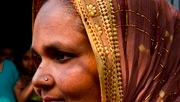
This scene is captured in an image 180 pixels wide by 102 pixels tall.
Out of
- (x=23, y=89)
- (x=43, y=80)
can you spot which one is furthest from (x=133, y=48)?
(x=23, y=89)

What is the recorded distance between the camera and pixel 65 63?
5.72 ft

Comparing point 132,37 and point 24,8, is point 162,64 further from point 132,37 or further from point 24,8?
point 24,8

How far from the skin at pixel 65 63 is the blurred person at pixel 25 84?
2.98m

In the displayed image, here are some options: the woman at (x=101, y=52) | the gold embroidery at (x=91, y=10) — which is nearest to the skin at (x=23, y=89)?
the woman at (x=101, y=52)

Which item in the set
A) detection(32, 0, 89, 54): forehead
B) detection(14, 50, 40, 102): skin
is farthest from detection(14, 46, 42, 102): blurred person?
detection(32, 0, 89, 54): forehead

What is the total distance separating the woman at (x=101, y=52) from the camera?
1721 millimetres

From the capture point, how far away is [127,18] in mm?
1792

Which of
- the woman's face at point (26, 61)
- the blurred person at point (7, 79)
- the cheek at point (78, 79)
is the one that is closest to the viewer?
the cheek at point (78, 79)

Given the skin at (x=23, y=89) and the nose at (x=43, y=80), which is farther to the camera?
the skin at (x=23, y=89)

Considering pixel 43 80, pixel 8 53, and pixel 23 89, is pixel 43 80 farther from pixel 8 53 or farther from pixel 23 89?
pixel 8 53

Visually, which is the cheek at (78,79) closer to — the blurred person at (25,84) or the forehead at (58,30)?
the forehead at (58,30)

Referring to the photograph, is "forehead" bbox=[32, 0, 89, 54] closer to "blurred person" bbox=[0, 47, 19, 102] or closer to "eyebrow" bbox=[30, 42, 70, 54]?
"eyebrow" bbox=[30, 42, 70, 54]

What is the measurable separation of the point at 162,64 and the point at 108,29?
0.28 m

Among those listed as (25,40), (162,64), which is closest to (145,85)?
(162,64)
